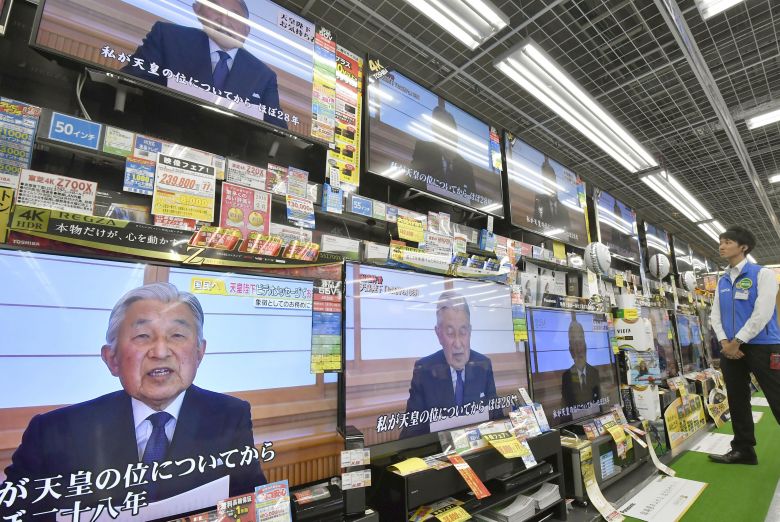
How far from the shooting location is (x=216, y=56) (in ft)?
5.31

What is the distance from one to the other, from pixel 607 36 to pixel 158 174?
12.2 feet

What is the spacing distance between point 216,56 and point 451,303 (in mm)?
1674

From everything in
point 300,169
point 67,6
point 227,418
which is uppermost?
point 67,6

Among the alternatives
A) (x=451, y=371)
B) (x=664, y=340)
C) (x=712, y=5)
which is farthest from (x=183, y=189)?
(x=664, y=340)

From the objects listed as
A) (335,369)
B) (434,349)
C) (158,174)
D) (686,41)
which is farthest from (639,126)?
(158,174)

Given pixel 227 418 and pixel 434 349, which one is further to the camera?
pixel 434 349

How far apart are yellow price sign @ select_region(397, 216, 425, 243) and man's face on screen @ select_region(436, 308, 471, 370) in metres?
0.56

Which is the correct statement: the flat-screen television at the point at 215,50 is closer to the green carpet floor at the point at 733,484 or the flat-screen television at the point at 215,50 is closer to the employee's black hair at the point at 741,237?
the green carpet floor at the point at 733,484

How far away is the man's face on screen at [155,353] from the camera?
3.43 feet

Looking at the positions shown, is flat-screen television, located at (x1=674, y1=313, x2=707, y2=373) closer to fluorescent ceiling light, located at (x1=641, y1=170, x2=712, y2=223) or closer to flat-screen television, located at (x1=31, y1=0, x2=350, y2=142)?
fluorescent ceiling light, located at (x1=641, y1=170, x2=712, y2=223)

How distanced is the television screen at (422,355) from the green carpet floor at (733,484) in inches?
54.6

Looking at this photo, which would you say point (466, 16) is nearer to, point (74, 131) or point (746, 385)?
point (74, 131)

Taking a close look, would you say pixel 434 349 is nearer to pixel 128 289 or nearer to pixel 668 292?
pixel 128 289

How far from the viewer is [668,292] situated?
6164mm
